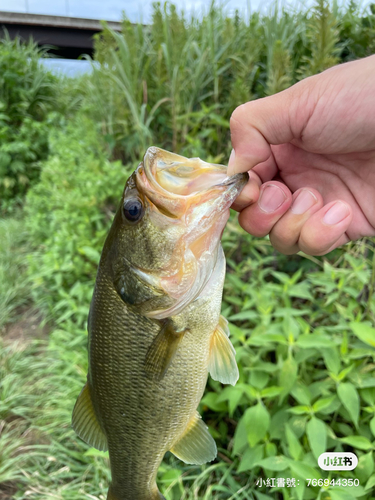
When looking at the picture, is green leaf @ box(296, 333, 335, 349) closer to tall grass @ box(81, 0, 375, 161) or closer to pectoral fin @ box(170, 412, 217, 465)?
pectoral fin @ box(170, 412, 217, 465)

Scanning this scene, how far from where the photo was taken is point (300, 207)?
1398 mm

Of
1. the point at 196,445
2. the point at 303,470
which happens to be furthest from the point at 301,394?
the point at 196,445

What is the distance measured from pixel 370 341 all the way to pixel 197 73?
2.92 meters

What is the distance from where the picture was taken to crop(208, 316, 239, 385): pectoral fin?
1165 millimetres

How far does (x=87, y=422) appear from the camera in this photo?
1.28m

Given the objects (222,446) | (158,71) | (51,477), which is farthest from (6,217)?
(222,446)

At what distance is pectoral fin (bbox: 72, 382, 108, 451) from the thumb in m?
0.96

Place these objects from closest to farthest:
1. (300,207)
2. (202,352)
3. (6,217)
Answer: (202,352) < (300,207) < (6,217)

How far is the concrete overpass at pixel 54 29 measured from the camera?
39.1 ft

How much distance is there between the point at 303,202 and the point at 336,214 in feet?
0.46

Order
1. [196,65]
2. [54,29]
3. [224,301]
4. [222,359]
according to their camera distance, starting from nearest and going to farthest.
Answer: [222,359]
[224,301]
[196,65]
[54,29]

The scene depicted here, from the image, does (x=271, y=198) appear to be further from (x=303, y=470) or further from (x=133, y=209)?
(x=303, y=470)

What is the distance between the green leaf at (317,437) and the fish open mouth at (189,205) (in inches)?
37.9

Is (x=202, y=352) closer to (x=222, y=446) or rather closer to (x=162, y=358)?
(x=162, y=358)
